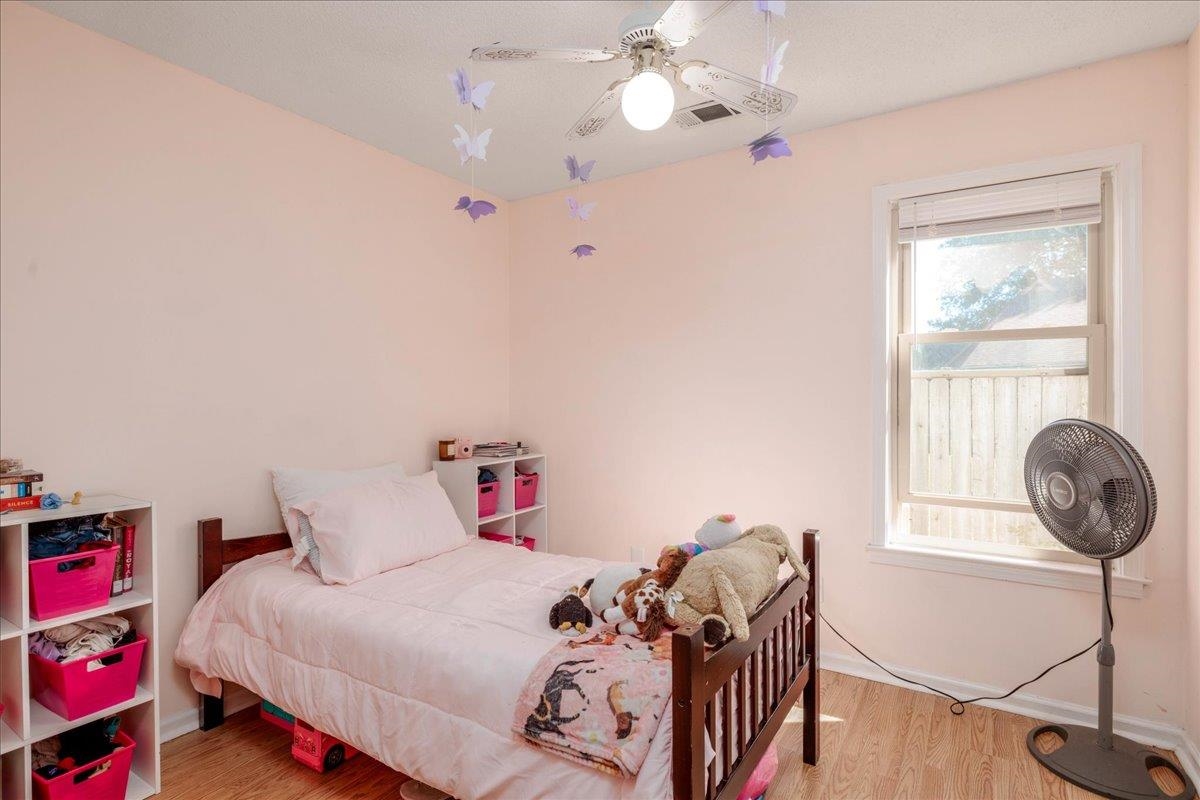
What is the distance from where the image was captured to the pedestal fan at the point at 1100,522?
6.55ft

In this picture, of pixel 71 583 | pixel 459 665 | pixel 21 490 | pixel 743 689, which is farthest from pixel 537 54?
pixel 71 583

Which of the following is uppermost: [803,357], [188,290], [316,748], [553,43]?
[553,43]

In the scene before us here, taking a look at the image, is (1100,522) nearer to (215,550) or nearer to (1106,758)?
(1106,758)

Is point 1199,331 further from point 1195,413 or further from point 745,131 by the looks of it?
point 745,131

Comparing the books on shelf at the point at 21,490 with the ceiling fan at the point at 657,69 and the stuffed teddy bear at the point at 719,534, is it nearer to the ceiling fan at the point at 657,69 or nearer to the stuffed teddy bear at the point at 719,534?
the ceiling fan at the point at 657,69

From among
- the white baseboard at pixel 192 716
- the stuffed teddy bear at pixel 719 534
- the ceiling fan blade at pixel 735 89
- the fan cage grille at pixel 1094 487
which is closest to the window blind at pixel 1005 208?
the fan cage grille at pixel 1094 487

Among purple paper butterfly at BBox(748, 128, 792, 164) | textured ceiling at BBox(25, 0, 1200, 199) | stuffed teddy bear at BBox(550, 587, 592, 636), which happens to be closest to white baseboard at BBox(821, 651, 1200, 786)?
stuffed teddy bear at BBox(550, 587, 592, 636)

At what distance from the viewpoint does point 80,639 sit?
1.93m

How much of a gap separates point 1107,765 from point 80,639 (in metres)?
3.39

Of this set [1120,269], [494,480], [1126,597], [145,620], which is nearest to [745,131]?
[1120,269]

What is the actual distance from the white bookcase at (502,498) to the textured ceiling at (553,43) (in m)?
1.71

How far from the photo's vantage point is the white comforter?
1623 mm

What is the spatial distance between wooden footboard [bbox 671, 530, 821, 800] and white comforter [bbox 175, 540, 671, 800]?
101mm

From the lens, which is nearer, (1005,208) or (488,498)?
(1005,208)
